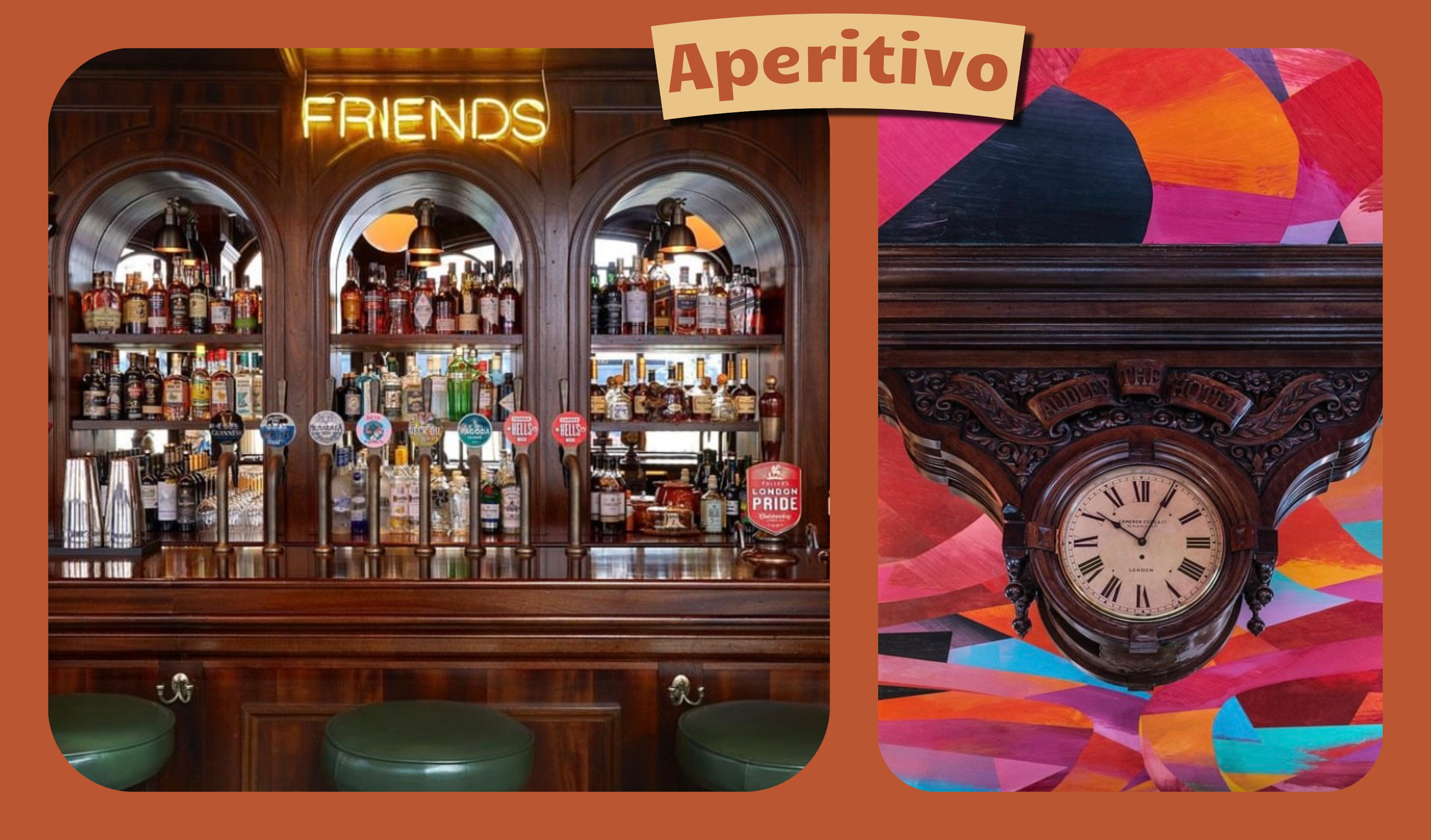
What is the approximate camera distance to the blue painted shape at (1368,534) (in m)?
2.63

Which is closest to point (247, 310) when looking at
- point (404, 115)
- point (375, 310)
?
point (375, 310)

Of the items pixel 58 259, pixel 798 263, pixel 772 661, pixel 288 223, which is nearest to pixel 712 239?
pixel 798 263

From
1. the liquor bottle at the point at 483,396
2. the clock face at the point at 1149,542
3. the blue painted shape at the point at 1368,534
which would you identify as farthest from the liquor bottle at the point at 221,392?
the blue painted shape at the point at 1368,534

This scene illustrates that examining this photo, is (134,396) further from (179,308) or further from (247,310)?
(247,310)

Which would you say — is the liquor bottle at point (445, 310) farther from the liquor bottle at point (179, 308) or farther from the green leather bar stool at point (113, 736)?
the green leather bar stool at point (113, 736)

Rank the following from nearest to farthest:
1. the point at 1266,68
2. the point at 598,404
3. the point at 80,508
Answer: the point at 1266,68 → the point at 80,508 → the point at 598,404

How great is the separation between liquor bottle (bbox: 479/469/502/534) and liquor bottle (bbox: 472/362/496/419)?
1.08 feet

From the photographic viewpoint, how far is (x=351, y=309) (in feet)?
12.7

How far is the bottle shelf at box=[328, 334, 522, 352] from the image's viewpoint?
367cm

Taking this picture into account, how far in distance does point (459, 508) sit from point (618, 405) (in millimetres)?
653

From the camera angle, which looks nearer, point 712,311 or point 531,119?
point 531,119

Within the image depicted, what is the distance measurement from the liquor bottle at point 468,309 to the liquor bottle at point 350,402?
0.33m

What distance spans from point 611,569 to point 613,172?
1.42 meters

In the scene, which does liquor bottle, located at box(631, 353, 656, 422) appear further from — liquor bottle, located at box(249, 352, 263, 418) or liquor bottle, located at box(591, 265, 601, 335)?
liquor bottle, located at box(249, 352, 263, 418)
